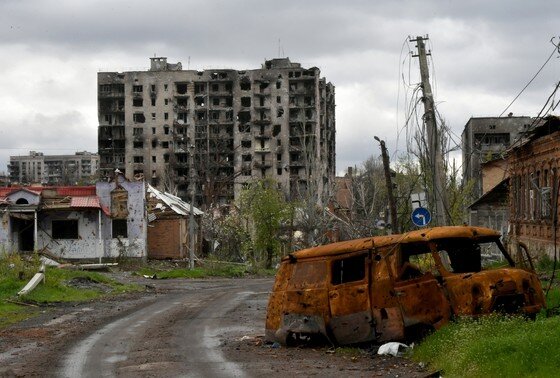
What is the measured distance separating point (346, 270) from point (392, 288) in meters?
1.53

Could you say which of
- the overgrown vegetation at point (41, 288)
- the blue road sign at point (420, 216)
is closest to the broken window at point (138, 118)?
the overgrown vegetation at point (41, 288)

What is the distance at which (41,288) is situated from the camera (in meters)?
32.7

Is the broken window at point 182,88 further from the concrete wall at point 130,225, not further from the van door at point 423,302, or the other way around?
the van door at point 423,302

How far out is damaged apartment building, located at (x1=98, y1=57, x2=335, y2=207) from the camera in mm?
126562

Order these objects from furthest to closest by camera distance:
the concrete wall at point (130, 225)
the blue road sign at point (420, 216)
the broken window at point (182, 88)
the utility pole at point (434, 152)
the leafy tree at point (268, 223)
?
the broken window at point (182, 88), the leafy tree at point (268, 223), the concrete wall at point (130, 225), the utility pole at point (434, 152), the blue road sign at point (420, 216)

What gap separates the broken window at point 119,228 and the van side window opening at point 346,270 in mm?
41017

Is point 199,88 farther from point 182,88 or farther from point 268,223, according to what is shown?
point 268,223

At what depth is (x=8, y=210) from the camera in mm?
52438

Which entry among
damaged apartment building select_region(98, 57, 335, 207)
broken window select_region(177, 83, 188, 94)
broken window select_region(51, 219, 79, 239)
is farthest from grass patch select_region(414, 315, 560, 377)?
broken window select_region(177, 83, 188, 94)

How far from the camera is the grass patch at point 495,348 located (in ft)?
35.6

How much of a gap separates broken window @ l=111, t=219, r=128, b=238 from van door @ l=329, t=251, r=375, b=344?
41054 millimetres

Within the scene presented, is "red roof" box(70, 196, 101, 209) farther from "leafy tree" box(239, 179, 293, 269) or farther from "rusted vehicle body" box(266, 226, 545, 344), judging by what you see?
"rusted vehicle body" box(266, 226, 545, 344)

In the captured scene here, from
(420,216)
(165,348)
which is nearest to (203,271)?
(420,216)

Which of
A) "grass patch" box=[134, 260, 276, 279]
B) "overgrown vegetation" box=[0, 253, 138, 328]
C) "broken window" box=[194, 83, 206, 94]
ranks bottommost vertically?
"grass patch" box=[134, 260, 276, 279]
